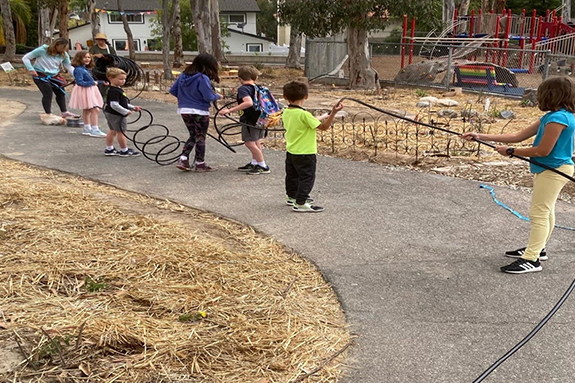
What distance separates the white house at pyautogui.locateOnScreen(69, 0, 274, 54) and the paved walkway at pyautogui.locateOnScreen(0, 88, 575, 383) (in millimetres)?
50835

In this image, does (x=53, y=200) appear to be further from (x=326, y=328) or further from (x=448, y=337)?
(x=448, y=337)

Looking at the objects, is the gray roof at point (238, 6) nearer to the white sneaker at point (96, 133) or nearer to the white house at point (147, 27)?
the white house at point (147, 27)

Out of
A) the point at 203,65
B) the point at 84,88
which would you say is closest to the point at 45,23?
the point at 84,88

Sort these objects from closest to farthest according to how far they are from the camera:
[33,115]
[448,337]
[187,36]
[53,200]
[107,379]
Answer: [107,379]
[448,337]
[53,200]
[33,115]
[187,36]

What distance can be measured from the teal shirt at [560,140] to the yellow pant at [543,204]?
0.19 feet

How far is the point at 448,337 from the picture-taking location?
11.4ft

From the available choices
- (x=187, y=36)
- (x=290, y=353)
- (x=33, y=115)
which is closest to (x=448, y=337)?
(x=290, y=353)

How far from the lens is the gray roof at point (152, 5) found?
58719 millimetres

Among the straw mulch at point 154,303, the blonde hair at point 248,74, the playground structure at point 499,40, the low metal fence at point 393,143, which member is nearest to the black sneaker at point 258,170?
the blonde hair at point 248,74

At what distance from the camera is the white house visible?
57.6 metres

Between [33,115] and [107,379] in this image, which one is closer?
[107,379]

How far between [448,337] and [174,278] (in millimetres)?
1858

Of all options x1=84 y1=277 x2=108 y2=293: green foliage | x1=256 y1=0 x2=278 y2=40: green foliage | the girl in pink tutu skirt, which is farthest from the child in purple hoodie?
x1=256 y1=0 x2=278 y2=40: green foliage

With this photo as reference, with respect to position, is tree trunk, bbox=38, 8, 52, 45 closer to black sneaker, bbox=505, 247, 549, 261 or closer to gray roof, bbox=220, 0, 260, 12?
gray roof, bbox=220, 0, 260, 12
